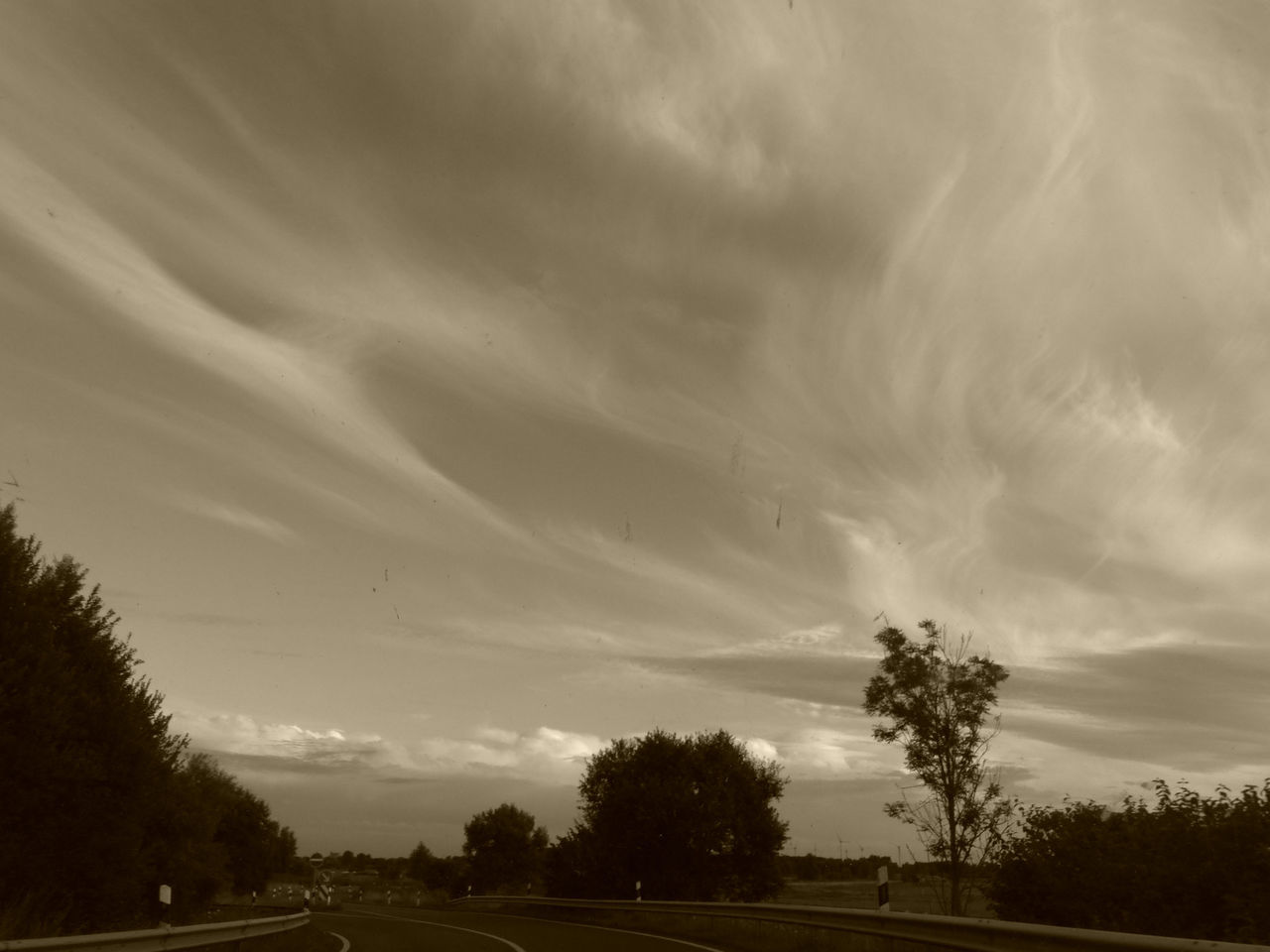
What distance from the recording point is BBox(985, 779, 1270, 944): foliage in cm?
1590

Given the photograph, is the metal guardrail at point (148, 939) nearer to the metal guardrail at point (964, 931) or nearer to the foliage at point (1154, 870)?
the metal guardrail at point (964, 931)

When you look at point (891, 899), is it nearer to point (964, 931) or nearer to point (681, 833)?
point (681, 833)

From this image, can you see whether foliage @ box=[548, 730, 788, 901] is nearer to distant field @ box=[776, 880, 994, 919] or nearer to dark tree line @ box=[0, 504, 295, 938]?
distant field @ box=[776, 880, 994, 919]

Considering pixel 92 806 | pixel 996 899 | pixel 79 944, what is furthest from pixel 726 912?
pixel 79 944

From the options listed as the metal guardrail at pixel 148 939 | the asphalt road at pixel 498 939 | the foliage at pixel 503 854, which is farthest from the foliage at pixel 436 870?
the metal guardrail at pixel 148 939

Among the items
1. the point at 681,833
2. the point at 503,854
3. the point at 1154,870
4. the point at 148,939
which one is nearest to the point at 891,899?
the point at 681,833

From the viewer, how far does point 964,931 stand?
44.2ft

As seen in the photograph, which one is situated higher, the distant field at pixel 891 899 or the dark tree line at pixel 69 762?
the dark tree line at pixel 69 762

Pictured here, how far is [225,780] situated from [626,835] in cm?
3670

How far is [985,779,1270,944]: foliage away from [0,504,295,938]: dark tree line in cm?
1711

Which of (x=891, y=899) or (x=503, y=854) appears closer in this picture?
(x=891, y=899)

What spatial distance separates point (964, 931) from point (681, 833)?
127 ft

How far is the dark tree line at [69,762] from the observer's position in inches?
688

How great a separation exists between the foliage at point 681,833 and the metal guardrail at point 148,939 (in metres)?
34.9
